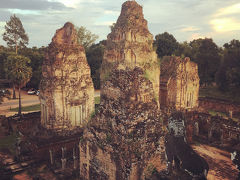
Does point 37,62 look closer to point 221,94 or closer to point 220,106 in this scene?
point 220,106

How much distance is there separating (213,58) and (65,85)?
26.7m

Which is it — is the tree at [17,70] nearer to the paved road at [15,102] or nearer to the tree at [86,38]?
the paved road at [15,102]

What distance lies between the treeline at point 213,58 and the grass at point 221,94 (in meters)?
0.77

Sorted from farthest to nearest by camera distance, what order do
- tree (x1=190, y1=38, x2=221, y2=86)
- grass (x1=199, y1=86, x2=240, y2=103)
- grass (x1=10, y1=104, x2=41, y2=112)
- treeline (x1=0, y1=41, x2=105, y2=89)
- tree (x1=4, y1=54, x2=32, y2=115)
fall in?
treeline (x1=0, y1=41, x2=105, y2=89) → tree (x1=190, y1=38, x2=221, y2=86) → grass (x1=199, y1=86, x2=240, y2=103) → grass (x1=10, y1=104, x2=41, y2=112) → tree (x1=4, y1=54, x2=32, y2=115)

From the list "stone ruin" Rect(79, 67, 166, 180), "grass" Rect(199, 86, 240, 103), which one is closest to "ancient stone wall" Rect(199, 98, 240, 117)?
"grass" Rect(199, 86, 240, 103)

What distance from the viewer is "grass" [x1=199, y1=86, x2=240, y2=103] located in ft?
88.0

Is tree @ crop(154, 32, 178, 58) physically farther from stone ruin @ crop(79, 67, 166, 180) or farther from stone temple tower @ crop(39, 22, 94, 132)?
stone ruin @ crop(79, 67, 166, 180)

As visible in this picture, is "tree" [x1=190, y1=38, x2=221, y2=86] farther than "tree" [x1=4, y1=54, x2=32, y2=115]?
Yes

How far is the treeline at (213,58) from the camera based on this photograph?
27584mm

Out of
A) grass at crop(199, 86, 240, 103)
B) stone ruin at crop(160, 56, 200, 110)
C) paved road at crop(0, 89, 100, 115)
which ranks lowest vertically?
paved road at crop(0, 89, 100, 115)

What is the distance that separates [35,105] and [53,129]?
46.3ft

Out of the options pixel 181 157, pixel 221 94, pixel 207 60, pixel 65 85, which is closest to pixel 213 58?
pixel 207 60

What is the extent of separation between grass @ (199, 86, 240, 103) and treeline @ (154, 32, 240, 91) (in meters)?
0.77

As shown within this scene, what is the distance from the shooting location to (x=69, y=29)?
17.3 m
